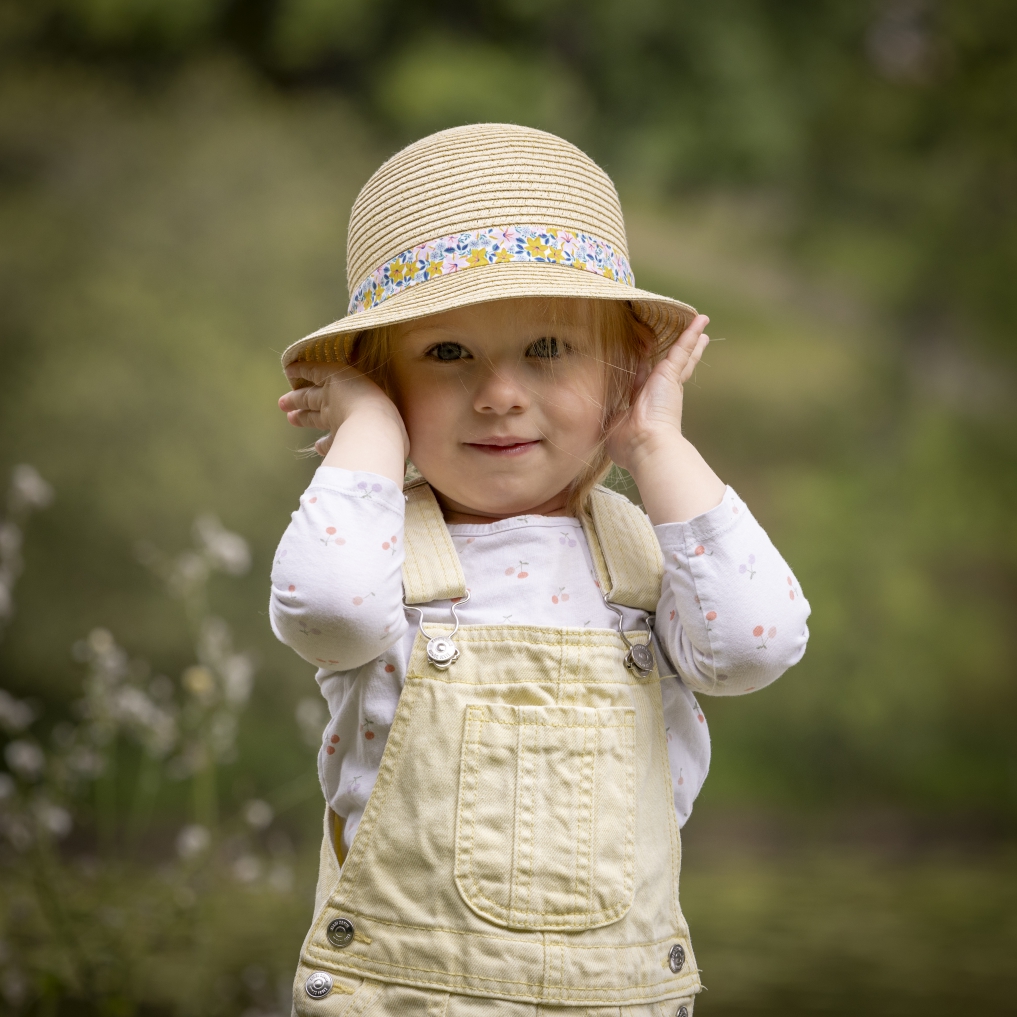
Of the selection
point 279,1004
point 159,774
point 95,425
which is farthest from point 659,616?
point 95,425

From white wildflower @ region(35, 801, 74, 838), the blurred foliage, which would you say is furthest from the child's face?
the blurred foliage

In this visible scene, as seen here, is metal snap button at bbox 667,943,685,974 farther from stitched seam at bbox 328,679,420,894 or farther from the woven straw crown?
the woven straw crown

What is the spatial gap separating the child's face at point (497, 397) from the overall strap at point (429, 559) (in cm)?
3

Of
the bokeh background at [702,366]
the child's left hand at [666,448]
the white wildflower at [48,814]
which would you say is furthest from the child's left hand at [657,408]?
the bokeh background at [702,366]

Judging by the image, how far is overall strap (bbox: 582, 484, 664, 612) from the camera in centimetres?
93

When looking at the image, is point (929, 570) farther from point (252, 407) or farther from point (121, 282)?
point (121, 282)

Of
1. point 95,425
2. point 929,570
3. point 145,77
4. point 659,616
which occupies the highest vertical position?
point 145,77

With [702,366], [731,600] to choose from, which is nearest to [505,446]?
[731,600]

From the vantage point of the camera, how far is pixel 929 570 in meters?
3.26

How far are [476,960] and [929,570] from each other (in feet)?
8.83

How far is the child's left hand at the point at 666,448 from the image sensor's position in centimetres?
90

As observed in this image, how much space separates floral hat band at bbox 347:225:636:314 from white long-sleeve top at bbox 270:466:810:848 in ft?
0.57

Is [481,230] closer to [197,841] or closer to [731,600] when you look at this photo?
[731,600]

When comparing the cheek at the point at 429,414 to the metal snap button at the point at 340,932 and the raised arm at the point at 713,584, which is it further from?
the metal snap button at the point at 340,932
